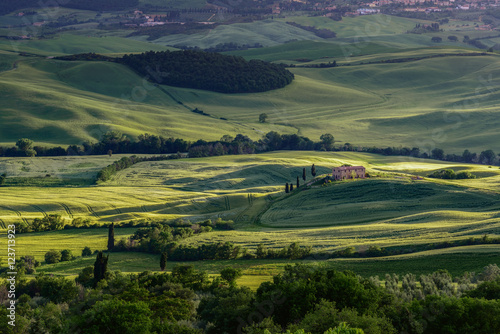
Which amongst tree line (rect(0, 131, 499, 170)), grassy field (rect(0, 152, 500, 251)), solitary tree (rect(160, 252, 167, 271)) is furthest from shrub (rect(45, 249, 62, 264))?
tree line (rect(0, 131, 499, 170))

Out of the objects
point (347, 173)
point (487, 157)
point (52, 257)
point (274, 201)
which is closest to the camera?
point (52, 257)

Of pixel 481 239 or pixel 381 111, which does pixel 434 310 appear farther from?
pixel 381 111

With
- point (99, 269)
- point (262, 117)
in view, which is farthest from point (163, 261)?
point (262, 117)

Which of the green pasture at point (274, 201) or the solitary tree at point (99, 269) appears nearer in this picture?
the solitary tree at point (99, 269)

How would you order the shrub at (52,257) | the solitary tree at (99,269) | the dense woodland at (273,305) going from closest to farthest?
the dense woodland at (273,305) < the solitary tree at (99,269) < the shrub at (52,257)

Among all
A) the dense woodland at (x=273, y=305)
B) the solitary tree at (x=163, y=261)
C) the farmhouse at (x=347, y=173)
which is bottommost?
the solitary tree at (x=163, y=261)

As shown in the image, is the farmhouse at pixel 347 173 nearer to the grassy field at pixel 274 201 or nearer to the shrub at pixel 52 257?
the grassy field at pixel 274 201

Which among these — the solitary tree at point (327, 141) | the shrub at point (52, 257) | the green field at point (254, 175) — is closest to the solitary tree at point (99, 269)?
the green field at point (254, 175)

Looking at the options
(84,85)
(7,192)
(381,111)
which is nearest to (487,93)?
(381,111)

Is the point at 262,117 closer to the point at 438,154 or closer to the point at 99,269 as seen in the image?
the point at 438,154
